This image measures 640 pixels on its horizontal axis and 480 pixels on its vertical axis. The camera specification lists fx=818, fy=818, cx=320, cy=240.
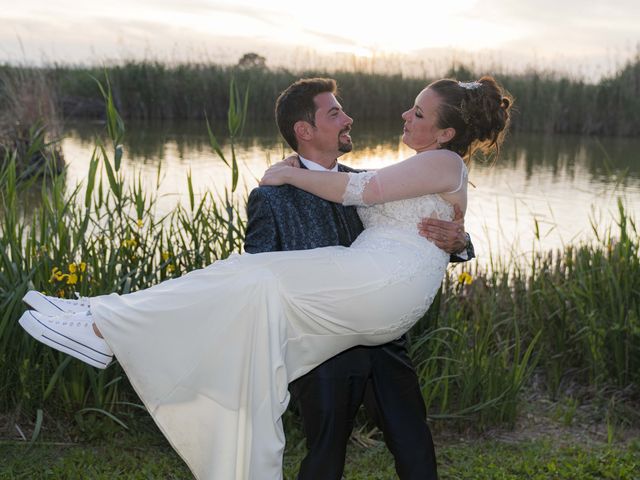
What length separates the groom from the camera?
9.41ft

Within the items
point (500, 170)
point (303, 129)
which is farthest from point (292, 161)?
point (500, 170)

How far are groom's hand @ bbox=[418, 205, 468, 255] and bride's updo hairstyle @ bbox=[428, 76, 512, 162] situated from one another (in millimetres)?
301

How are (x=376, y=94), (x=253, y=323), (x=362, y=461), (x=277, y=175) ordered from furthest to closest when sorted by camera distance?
(x=376, y=94), (x=362, y=461), (x=277, y=175), (x=253, y=323)

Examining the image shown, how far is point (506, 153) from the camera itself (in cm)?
1650

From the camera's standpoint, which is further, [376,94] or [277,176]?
[376,94]

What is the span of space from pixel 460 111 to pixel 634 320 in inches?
94.0

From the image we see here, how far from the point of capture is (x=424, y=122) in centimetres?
299

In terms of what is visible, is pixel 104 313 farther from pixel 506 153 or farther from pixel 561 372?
pixel 506 153

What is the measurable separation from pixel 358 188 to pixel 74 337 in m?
1.10

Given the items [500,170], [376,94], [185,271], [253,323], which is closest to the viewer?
[253,323]

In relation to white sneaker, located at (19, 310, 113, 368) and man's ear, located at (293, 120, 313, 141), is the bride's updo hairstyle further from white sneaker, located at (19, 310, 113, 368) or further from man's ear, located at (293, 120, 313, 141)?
white sneaker, located at (19, 310, 113, 368)

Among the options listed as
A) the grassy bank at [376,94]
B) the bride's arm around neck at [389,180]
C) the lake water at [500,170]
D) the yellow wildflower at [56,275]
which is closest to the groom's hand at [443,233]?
the bride's arm around neck at [389,180]

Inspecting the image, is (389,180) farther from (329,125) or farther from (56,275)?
(56,275)

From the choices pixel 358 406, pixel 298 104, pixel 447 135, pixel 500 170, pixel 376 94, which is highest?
pixel 298 104
